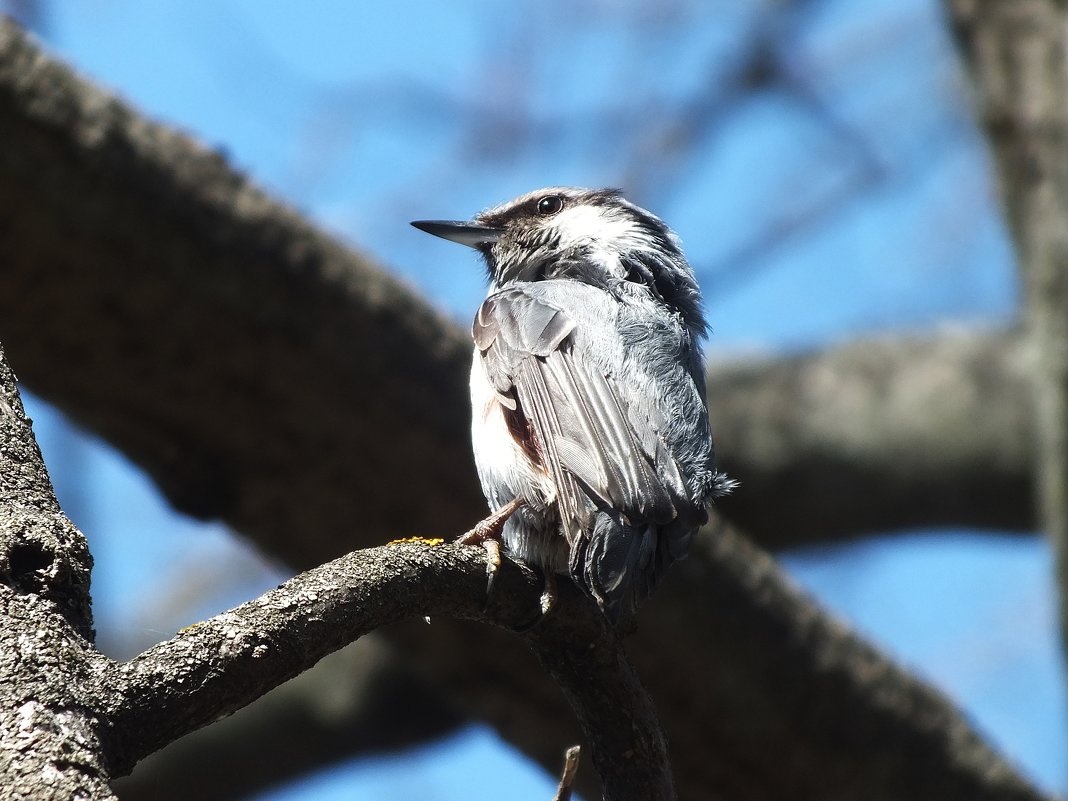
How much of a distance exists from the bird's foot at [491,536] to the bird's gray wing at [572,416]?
0.15 metres

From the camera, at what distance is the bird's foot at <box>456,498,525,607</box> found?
271 centimetres

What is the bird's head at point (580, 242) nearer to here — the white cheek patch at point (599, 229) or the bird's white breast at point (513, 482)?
the white cheek patch at point (599, 229)

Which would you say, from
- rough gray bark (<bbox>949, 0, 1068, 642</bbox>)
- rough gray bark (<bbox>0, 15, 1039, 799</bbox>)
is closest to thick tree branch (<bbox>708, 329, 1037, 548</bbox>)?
rough gray bark (<bbox>949, 0, 1068, 642</bbox>)

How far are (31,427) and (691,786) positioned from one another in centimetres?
401

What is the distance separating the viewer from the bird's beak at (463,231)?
465cm

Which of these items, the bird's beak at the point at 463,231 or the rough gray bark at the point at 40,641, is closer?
the rough gray bark at the point at 40,641

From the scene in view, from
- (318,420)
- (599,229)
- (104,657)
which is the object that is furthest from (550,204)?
(104,657)

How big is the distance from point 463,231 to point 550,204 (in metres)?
0.39

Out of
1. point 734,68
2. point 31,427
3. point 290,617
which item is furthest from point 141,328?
point 734,68

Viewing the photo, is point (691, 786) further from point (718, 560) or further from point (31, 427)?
point (31, 427)

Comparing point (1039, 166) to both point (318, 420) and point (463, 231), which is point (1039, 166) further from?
A: point (318, 420)

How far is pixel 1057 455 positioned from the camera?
5453 mm

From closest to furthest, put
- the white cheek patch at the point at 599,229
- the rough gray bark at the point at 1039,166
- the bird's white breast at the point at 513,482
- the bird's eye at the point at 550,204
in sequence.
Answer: the bird's white breast at the point at 513,482
the white cheek patch at the point at 599,229
the bird's eye at the point at 550,204
the rough gray bark at the point at 1039,166

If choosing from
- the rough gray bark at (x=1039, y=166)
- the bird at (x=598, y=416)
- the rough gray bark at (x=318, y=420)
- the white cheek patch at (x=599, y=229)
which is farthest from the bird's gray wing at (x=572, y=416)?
the rough gray bark at (x=1039, y=166)
